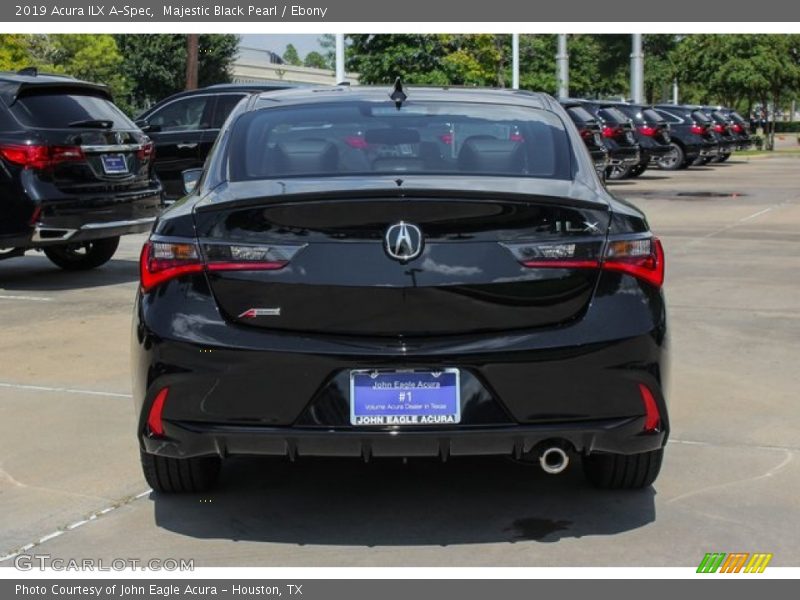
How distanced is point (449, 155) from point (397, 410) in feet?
4.32

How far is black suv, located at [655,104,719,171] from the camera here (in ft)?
117

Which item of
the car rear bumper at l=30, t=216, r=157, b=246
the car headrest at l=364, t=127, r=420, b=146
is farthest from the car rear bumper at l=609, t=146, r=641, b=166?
the car headrest at l=364, t=127, r=420, b=146

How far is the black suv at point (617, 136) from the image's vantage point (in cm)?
2845

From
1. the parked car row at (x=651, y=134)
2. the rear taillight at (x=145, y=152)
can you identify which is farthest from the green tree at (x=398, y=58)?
the rear taillight at (x=145, y=152)

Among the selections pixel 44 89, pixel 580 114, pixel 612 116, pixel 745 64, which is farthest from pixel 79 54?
pixel 44 89

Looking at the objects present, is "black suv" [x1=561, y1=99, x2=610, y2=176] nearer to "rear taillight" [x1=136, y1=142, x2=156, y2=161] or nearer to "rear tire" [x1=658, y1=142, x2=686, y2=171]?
"rear tire" [x1=658, y1=142, x2=686, y2=171]

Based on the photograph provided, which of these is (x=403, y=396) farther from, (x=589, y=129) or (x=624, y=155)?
(x=624, y=155)

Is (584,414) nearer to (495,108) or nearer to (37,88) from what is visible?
(495,108)

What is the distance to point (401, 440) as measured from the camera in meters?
4.41

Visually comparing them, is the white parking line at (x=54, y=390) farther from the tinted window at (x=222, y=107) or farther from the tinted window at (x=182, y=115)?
the tinted window at (x=182, y=115)

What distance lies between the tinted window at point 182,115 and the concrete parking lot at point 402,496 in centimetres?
928

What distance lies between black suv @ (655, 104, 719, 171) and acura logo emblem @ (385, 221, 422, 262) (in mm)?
31301
